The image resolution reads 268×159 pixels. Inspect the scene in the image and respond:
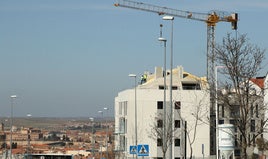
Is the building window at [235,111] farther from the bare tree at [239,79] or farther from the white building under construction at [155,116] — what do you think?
the white building under construction at [155,116]

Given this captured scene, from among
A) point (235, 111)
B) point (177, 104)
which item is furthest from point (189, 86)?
point (235, 111)

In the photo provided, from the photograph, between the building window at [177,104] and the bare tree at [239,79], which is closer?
the bare tree at [239,79]

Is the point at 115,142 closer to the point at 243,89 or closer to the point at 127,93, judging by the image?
the point at 127,93

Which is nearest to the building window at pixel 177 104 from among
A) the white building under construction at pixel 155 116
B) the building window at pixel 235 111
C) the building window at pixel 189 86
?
the white building under construction at pixel 155 116

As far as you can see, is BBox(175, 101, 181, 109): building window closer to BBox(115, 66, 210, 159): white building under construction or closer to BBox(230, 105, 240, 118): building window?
BBox(115, 66, 210, 159): white building under construction

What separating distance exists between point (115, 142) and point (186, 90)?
56.2 feet

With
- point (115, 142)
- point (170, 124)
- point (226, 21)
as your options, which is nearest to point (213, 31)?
point (226, 21)

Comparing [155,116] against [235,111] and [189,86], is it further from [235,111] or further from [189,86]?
[235,111]

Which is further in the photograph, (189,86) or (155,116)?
(189,86)

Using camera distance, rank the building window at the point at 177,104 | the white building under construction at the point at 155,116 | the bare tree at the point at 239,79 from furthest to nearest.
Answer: the white building under construction at the point at 155,116, the building window at the point at 177,104, the bare tree at the point at 239,79

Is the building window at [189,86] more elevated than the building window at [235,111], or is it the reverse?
the building window at [189,86]

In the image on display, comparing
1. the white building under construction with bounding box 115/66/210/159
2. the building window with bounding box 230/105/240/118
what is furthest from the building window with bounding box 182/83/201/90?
the building window with bounding box 230/105/240/118

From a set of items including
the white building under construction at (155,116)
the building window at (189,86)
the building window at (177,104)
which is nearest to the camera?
the building window at (177,104)

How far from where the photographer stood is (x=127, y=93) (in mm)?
93000
